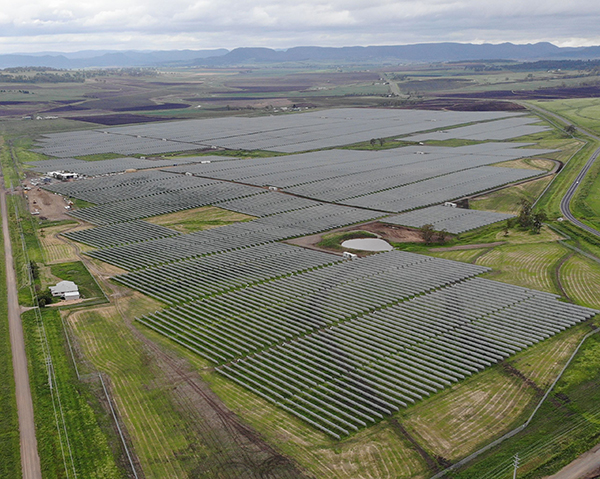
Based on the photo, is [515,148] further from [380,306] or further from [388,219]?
[380,306]

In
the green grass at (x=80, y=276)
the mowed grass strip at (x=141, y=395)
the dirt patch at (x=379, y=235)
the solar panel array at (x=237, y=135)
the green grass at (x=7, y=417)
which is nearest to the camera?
the green grass at (x=7, y=417)

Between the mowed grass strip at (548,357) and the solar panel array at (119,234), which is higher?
the solar panel array at (119,234)

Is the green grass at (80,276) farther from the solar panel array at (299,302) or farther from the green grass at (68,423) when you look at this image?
the green grass at (68,423)

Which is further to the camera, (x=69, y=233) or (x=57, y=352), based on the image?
(x=69, y=233)

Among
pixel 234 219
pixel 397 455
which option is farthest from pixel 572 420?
pixel 234 219

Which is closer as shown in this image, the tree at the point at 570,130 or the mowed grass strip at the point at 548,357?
the mowed grass strip at the point at 548,357

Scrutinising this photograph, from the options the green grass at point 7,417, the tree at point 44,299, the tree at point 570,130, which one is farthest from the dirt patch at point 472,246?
the tree at point 570,130
